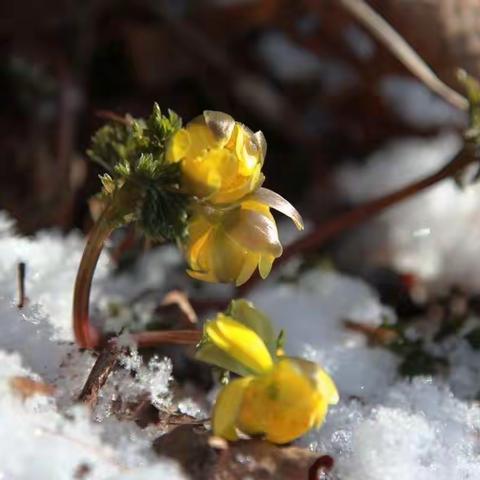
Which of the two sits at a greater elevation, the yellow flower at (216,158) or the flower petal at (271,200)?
the yellow flower at (216,158)

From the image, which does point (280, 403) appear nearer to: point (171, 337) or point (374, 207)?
point (171, 337)

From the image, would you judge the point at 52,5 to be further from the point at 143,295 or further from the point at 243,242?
the point at 243,242

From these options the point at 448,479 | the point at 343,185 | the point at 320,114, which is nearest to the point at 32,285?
the point at 448,479

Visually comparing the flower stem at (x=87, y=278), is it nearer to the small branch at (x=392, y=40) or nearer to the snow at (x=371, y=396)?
the snow at (x=371, y=396)

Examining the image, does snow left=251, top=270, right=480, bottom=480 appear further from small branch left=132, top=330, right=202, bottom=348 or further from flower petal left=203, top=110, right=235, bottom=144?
flower petal left=203, top=110, right=235, bottom=144

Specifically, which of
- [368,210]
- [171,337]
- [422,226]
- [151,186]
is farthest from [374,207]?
[151,186]

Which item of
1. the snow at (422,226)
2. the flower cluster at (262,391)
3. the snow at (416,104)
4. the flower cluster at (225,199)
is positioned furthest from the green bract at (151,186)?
the snow at (416,104)

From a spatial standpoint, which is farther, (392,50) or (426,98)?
(426,98)
